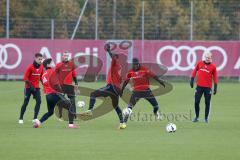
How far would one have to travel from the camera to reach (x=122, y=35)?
153 feet

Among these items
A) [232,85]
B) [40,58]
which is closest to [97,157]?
[40,58]

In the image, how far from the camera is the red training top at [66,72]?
21641 millimetres

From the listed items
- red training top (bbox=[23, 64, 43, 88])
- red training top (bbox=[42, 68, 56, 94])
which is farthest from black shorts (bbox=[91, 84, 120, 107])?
red training top (bbox=[23, 64, 43, 88])

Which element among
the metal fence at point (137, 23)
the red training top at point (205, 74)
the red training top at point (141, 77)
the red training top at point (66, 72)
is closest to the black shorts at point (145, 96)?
the red training top at point (141, 77)

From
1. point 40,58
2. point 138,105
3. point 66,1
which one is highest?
point 66,1

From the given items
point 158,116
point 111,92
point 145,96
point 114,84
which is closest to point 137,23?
point 158,116

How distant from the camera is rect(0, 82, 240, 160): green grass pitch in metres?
14.9

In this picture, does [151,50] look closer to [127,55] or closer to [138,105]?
[127,55]

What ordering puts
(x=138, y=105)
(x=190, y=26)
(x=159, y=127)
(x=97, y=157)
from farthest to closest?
(x=190, y=26) < (x=138, y=105) < (x=159, y=127) < (x=97, y=157)

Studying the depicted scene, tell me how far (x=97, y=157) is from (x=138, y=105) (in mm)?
14731

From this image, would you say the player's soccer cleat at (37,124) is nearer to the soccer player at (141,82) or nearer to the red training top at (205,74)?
the soccer player at (141,82)

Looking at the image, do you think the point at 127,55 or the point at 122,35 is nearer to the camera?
the point at 127,55

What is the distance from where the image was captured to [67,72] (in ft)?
72.3

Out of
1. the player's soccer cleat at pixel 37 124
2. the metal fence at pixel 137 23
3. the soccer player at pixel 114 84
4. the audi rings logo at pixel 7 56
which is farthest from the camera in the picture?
the metal fence at pixel 137 23
